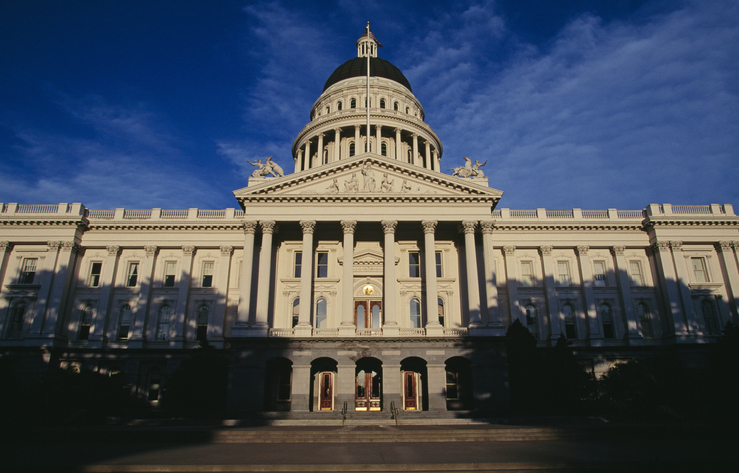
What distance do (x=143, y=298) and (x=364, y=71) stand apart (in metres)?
38.1

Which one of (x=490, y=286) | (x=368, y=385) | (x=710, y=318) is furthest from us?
(x=710, y=318)

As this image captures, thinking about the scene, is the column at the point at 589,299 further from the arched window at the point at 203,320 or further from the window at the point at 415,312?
the arched window at the point at 203,320

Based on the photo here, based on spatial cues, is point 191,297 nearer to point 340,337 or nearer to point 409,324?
point 340,337

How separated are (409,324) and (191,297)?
17424mm

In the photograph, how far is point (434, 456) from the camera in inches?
581

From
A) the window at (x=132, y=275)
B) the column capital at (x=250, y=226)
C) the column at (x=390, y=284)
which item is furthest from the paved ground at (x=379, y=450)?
the window at (x=132, y=275)

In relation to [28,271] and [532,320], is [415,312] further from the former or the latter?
[28,271]

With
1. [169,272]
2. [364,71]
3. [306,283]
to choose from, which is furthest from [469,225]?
[364,71]

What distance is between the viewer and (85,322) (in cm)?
3794

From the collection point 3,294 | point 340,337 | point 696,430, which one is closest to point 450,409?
point 340,337

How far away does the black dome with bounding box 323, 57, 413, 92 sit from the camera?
201 feet

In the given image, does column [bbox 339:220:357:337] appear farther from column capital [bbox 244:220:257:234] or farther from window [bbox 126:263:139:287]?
window [bbox 126:263:139:287]

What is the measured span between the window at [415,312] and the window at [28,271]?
29.5 m

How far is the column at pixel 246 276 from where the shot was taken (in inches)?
1250
